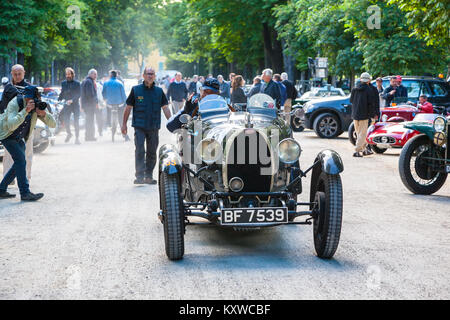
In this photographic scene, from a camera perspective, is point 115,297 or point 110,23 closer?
point 115,297

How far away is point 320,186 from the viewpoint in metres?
7.08

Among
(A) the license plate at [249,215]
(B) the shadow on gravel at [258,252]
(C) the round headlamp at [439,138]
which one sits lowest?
(B) the shadow on gravel at [258,252]

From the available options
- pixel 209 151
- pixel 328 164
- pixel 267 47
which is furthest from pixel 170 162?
pixel 267 47

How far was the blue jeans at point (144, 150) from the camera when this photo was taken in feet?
39.4

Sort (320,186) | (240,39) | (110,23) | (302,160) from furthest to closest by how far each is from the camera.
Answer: (110,23)
(240,39)
(302,160)
(320,186)

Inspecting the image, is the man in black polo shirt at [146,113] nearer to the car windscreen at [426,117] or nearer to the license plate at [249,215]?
the car windscreen at [426,117]

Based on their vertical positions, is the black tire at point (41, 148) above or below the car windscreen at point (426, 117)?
below

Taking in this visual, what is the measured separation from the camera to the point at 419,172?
37.4 feet

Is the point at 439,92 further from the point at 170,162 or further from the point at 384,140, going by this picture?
the point at 170,162

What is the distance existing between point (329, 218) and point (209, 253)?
1.21m

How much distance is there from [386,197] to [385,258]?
4323 mm

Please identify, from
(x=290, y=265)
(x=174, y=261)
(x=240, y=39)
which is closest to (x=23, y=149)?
(x=174, y=261)

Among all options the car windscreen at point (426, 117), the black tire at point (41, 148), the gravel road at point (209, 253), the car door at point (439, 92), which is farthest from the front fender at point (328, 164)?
the car door at point (439, 92)
